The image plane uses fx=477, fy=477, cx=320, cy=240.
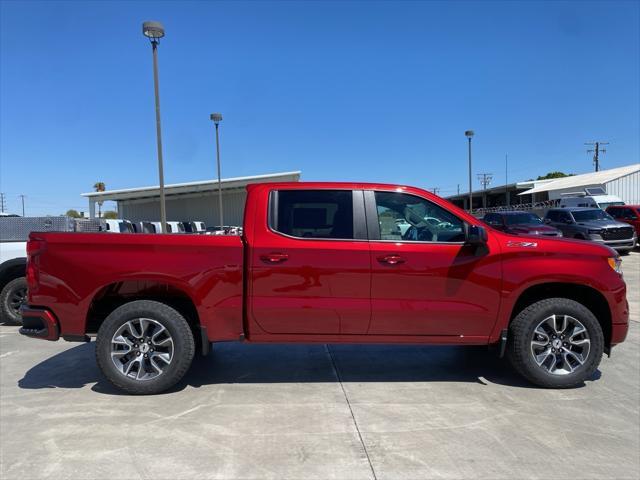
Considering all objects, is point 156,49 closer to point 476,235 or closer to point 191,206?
point 476,235

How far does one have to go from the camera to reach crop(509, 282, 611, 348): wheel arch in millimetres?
4668

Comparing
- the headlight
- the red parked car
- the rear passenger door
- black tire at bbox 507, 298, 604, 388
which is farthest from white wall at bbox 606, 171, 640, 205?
the rear passenger door

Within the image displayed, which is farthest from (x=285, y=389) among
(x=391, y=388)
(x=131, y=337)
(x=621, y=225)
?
(x=621, y=225)

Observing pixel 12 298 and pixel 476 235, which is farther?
pixel 12 298

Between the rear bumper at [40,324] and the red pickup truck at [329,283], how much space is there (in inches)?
0.5

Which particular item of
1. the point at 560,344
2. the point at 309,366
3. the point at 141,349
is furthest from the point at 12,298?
the point at 560,344

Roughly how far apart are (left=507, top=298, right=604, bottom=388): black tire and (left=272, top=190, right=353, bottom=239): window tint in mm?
1863

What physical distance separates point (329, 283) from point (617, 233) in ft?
53.0

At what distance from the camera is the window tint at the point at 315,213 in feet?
14.6

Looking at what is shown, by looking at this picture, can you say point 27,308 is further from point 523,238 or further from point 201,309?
point 523,238

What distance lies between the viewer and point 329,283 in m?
4.34

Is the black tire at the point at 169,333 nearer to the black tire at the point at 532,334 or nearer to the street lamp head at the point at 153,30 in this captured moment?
the black tire at the point at 532,334

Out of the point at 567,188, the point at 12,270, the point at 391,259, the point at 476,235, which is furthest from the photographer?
the point at 567,188

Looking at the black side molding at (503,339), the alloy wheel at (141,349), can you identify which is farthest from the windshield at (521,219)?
the alloy wheel at (141,349)
